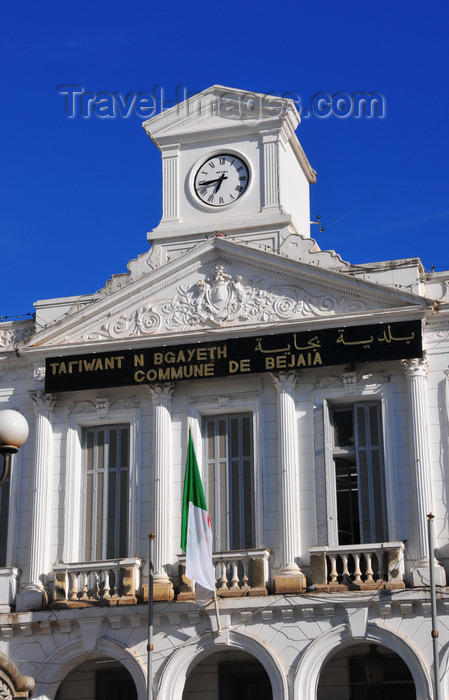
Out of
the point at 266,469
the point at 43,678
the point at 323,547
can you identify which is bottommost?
the point at 43,678

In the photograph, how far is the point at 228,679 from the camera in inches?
1021

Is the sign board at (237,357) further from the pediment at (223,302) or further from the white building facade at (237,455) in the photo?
the pediment at (223,302)

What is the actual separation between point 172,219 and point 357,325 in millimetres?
5607

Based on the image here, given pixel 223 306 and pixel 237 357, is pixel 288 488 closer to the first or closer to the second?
pixel 237 357

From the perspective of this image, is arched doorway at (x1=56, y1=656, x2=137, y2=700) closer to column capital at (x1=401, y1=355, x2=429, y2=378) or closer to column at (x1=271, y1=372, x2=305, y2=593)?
column at (x1=271, y1=372, x2=305, y2=593)

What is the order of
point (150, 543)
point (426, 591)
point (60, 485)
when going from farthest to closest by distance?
point (60, 485) < point (150, 543) < point (426, 591)

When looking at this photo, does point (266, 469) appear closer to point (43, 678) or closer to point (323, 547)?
point (323, 547)

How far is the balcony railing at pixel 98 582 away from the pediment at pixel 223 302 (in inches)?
198

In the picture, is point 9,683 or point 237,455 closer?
point 9,683

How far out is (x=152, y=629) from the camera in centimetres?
2431

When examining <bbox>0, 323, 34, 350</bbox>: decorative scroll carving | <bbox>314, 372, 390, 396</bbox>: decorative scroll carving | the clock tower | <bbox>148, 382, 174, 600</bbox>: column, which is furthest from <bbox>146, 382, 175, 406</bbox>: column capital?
<bbox>0, 323, 34, 350</bbox>: decorative scroll carving

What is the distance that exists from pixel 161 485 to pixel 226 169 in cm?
789

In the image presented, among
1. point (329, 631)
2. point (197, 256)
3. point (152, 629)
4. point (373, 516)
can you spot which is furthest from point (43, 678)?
point (197, 256)

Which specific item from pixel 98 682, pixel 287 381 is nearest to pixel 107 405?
pixel 287 381
